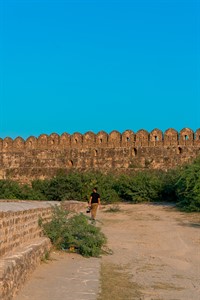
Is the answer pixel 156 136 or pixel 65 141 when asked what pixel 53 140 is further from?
pixel 156 136

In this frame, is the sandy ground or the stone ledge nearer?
the stone ledge

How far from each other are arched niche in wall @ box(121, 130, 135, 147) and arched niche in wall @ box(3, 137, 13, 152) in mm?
5414

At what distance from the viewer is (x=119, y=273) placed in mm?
6805

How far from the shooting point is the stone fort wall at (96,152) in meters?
21.6

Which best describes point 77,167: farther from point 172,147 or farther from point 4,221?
point 4,221

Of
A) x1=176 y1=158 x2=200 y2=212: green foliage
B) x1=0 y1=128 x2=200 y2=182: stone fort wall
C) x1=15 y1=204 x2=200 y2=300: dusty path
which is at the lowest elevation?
x1=15 y1=204 x2=200 y2=300: dusty path

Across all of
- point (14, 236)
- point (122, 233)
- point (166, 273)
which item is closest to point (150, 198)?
point (122, 233)

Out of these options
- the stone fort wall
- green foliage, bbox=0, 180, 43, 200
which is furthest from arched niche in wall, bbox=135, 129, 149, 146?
green foliage, bbox=0, 180, 43, 200

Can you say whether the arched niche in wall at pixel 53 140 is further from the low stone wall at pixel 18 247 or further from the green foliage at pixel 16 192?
the low stone wall at pixel 18 247

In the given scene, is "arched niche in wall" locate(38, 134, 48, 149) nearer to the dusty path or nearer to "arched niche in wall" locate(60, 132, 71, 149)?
"arched niche in wall" locate(60, 132, 71, 149)

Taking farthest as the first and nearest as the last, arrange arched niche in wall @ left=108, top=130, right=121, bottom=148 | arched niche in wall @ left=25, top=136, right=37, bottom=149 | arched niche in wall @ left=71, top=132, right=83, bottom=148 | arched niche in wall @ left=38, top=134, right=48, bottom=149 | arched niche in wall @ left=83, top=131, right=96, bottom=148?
arched niche in wall @ left=25, top=136, right=37, bottom=149, arched niche in wall @ left=38, top=134, right=48, bottom=149, arched niche in wall @ left=71, top=132, right=83, bottom=148, arched niche in wall @ left=83, top=131, right=96, bottom=148, arched niche in wall @ left=108, top=130, right=121, bottom=148

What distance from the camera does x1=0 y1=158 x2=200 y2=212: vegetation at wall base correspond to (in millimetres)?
18672

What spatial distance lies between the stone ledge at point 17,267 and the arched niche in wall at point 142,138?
1532 centimetres

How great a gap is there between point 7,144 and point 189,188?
10.7 m
